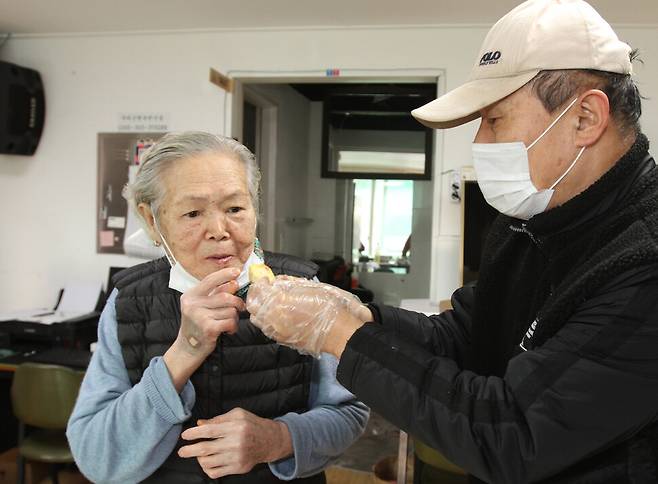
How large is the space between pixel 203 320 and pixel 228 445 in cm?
28

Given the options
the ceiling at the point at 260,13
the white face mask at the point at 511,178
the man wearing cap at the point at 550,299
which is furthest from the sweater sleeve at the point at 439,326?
the ceiling at the point at 260,13

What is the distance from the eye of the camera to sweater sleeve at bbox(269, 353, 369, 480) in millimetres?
1147

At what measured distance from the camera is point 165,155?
1.15 metres

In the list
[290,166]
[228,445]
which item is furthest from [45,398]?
[290,166]

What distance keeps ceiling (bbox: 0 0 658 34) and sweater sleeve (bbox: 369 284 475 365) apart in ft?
7.08

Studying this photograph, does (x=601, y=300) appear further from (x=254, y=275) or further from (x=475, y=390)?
(x=254, y=275)

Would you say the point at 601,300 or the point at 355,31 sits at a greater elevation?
the point at 355,31

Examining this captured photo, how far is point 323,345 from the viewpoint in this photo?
0.86 metres

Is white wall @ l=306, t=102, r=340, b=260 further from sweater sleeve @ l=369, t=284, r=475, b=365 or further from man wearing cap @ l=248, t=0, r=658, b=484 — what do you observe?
man wearing cap @ l=248, t=0, r=658, b=484

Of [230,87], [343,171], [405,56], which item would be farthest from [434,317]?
[343,171]

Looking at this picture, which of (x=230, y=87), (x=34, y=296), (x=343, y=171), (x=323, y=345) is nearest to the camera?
(x=323, y=345)

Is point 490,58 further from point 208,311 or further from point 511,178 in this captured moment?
point 208,311

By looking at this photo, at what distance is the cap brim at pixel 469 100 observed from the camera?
Answer: 86 cm

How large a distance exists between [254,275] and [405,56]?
2562 mm
